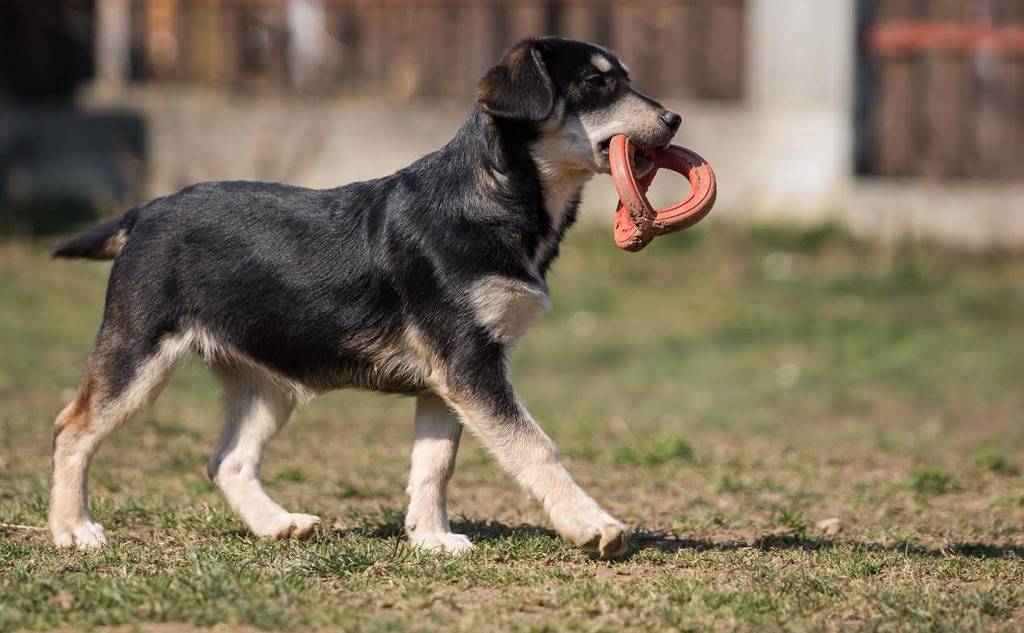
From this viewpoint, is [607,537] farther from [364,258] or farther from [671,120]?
[671,120]

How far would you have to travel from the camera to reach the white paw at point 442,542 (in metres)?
5.13

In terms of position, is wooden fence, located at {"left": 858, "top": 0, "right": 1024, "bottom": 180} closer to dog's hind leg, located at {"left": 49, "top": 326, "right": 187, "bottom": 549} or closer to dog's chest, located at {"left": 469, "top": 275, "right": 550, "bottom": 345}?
dog's chest, located at {"left": 469, "top": 275, "right": 550, "bottom": 345}

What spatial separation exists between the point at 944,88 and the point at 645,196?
29.5 feet

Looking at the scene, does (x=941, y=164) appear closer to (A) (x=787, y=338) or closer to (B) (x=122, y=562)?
(A) (x=787, y=338)

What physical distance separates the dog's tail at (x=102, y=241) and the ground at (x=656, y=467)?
106 centimetres

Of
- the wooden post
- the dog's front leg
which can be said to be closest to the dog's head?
the dog's front leg

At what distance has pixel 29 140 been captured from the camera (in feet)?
47.2

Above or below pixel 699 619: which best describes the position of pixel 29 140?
above

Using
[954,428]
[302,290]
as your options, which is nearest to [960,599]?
[302,290]

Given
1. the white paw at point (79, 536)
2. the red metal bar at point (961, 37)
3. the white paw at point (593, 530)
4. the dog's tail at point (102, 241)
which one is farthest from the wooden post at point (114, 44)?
the white paw at point (593, 530)

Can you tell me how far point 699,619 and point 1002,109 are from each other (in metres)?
10.5

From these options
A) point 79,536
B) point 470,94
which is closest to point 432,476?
point 79,536

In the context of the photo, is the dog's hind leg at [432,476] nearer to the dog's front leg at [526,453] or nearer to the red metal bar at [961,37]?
the dog's front leg at [526,453]

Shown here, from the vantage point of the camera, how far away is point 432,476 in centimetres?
535
